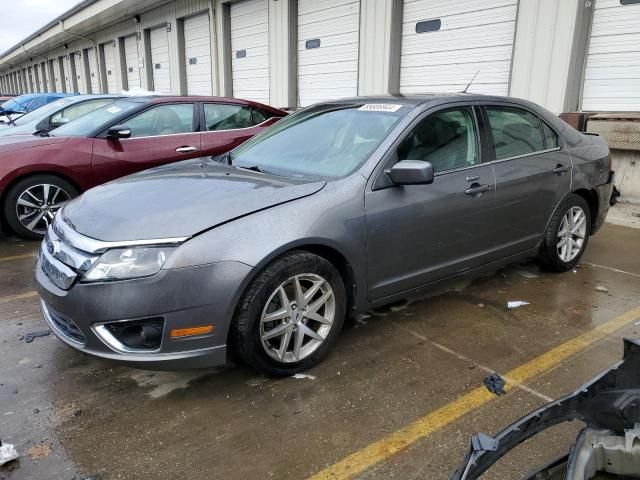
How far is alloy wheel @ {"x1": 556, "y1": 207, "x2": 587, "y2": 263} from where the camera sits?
4516 mm

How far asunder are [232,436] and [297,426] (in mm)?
315

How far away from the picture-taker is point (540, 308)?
3.96 meters

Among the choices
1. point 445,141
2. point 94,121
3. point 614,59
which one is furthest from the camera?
point 614,59

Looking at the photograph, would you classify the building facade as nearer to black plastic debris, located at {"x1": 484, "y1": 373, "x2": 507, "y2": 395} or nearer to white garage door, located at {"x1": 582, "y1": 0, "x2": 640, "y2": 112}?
white garage door, located at {"x1": 582, "y1": 0, "x2": 640, "y2": 112}

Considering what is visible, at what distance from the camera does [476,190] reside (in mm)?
3607

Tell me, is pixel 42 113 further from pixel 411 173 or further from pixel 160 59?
pixel 160 59

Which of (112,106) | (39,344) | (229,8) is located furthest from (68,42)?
(39,344)

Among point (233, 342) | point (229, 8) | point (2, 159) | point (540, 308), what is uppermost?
point (229, 8)

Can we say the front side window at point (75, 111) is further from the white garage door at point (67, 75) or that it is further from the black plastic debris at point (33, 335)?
the white garage door at point (67, 75)

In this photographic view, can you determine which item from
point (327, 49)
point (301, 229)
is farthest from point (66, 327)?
point (327, 49)

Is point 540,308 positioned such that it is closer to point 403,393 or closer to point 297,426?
point 403,393

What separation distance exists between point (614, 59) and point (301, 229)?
22.8ft

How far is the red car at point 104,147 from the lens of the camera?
5.45 meters

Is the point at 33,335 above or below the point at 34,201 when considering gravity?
below
